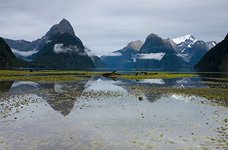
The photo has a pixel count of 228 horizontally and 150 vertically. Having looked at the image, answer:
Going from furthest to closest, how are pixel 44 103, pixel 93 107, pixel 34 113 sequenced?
pixel 44 103 → pixel 93 107 → pixel 34 113

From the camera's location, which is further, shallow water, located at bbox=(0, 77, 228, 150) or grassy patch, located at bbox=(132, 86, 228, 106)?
grassy patch, located at bbox=(132, 86, 228, 106)

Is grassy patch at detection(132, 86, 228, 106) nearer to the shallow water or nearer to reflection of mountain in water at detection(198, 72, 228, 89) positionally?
the shallow water

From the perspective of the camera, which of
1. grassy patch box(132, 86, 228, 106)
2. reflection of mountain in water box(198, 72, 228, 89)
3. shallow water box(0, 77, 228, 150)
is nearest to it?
shallow water box(0, 77, 228, 150)

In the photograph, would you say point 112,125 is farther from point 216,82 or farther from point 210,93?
point 216,82

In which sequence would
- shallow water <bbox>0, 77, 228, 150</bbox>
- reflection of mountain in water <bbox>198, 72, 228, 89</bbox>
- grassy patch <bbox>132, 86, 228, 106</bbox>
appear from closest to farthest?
shallow water <bbox>0, 77, 228, 150</bbox> → grassy patch <bbox>132, 86, 228, 106</bbox> → reflection of mountain in water <bbox>198, 72, 228, 89</bbox>

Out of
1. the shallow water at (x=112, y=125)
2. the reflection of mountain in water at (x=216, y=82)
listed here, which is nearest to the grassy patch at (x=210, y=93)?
the shallow water at (x=112, y=125)

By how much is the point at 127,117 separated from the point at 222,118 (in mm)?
10338

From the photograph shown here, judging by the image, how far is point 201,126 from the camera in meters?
29.2

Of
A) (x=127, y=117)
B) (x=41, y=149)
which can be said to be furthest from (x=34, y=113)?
(x=41, y=149)

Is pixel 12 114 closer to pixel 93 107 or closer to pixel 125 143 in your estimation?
pixel 93 107

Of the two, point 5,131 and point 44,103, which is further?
point 44,103

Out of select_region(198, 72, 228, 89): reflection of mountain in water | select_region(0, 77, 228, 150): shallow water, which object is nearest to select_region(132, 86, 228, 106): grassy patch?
select_region(0, 77, 228, 150): shallow water

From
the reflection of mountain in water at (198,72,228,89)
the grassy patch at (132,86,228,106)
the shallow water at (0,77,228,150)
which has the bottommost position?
the reflection of mountain in water at (198,72,228,89)

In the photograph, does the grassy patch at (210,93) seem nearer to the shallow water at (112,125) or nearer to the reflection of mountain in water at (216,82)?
the shallow water at (112,125)
